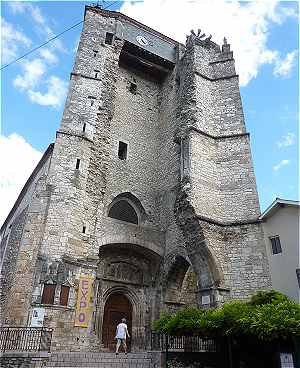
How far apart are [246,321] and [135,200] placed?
8445 mm

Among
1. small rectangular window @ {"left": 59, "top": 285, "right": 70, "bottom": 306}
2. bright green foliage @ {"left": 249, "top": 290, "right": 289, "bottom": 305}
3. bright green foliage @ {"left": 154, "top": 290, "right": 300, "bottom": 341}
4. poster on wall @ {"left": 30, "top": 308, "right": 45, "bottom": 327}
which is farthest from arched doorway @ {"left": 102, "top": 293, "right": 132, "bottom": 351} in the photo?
bright green foliage @ {"left": 249, "top": 290, "right": 289, "bottom": 305}

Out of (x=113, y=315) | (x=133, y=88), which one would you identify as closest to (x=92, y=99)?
(x=133, y=88)

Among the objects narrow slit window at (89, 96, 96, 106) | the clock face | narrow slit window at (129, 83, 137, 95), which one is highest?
the clock face

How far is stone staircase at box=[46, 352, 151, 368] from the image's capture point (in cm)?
854

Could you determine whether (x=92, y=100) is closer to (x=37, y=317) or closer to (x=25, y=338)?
(x=37, y=317)

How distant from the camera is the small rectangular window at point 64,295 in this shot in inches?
400

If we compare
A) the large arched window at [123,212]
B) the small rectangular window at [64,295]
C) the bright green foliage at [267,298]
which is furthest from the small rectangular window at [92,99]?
the bright green foliage at [267,298]

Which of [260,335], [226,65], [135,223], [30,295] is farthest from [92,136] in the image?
[260,335]

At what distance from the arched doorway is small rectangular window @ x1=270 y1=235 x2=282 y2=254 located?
6.10m

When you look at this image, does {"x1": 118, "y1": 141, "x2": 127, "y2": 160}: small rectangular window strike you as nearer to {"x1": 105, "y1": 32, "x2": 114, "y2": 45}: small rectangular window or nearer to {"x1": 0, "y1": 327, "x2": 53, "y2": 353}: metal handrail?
{"x1": 105, "y1": 32, "x2": 114, "y2": 45}: small rectangular window

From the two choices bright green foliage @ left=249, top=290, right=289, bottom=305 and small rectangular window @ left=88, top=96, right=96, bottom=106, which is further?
small rectangular window @ left=88, top=96, right=96, bottom=106

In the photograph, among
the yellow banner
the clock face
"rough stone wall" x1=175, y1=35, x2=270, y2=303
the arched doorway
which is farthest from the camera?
the clock face

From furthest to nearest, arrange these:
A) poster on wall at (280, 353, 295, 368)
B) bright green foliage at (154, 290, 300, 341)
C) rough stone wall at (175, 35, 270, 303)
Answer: rough stone wall at (175, 35, 270, 303)
poster on wall at (280, 353, 295, 368)
bright green foliage at (154, 290, 300, 341)

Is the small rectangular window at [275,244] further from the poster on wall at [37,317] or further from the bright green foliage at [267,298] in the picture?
the poster on wall at [37,317]
